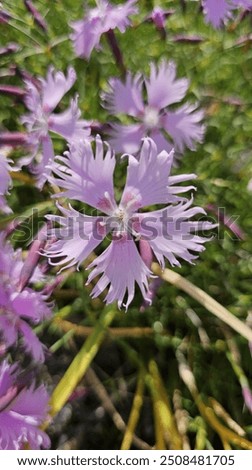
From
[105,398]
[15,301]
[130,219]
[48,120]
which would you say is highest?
[48,120]

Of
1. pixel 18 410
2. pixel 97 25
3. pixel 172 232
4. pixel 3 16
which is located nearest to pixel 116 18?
pixel 97 25

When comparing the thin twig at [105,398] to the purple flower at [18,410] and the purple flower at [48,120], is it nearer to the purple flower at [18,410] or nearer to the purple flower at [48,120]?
the purple flower at [18,410]

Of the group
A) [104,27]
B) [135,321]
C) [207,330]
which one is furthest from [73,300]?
[104,27]

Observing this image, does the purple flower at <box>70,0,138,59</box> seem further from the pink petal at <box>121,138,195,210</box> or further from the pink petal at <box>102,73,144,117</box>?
the pink petal at <box>121,138,195,210</box>

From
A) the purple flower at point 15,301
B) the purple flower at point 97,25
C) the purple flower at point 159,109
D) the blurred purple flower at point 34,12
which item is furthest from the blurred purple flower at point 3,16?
the purple flower at point 15,301

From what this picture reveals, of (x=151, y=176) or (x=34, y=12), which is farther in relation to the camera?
(x=34, y=12)

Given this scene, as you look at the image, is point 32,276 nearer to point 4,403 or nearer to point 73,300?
point 4,403

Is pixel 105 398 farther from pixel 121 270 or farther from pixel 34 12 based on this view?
pixel 34 12
